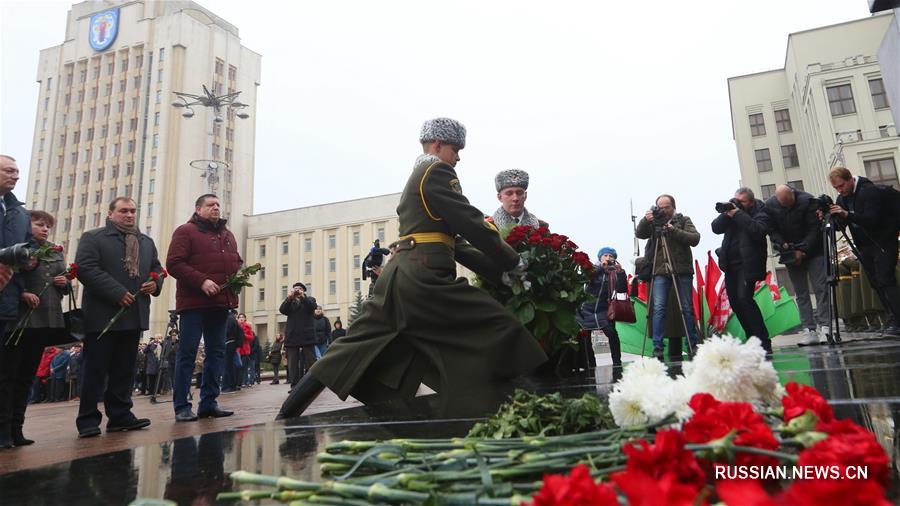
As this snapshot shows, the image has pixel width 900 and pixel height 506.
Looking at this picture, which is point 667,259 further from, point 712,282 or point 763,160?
point 763,160

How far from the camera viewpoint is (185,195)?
52344mm

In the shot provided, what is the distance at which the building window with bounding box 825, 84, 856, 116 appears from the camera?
3562 cm

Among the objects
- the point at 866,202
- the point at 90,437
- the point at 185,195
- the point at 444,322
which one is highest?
the point at 185,195

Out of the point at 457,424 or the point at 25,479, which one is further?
the point at 457,424

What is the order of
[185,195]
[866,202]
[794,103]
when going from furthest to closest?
[185,195]
[794,103]
[866,202]

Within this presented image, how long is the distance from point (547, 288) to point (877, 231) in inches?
159

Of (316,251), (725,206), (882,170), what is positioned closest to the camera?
(725,206)

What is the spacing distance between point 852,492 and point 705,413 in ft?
Answer: 1.55

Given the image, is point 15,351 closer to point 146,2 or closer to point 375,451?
point 375,451

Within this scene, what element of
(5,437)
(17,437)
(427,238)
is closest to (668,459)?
(427,238)

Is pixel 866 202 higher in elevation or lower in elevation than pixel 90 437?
higher

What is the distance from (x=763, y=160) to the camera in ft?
141

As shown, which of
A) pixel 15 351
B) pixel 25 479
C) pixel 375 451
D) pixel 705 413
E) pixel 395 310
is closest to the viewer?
pixel 705 413

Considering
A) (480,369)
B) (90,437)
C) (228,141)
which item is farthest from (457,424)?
(228,141)
